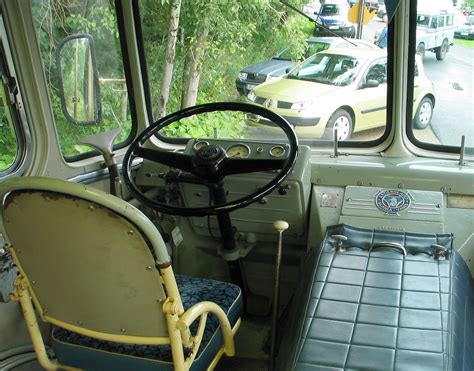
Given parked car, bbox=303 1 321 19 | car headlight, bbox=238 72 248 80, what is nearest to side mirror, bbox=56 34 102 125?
car headlight, bbox=238 72 248 80

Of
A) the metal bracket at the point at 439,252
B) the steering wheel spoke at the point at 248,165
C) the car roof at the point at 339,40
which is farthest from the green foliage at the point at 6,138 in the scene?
the metal bracket at the point at 439,252

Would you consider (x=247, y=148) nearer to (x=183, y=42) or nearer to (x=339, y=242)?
(x=339, y=242)

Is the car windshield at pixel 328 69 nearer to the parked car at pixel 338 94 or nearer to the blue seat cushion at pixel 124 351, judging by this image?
the parked car at pixel 338 94

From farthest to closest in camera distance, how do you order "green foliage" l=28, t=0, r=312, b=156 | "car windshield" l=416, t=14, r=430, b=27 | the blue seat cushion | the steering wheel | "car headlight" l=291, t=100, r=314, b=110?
"car headlight" l=291, t=100, r=314, b=110, "green foliage" l=28, t=0, r=312, b=156, "car windshield" l=416, t=14, r=430, b=27, the steering wheel, the blue seat cushion

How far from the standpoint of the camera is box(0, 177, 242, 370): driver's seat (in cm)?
113

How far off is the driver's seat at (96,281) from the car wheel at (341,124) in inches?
49.8

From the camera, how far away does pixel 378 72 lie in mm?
2244

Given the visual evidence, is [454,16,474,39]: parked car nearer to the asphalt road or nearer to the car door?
the asphalt road

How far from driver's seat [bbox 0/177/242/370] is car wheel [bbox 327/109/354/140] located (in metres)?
1.26

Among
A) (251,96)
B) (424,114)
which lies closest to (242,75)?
(251,96)

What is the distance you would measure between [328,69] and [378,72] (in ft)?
0.73

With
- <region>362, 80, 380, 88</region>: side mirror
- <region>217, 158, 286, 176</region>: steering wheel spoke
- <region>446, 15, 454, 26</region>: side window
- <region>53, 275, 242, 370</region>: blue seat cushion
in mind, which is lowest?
<region>53, 275, 242, 370</region>: blue seat cushion

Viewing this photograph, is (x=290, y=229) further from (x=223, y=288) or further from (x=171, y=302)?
(x=171, y=302)

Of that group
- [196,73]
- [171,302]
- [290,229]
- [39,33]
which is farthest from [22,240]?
[196,73]
